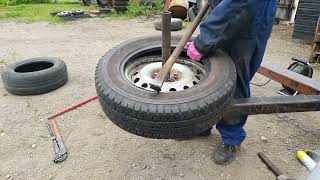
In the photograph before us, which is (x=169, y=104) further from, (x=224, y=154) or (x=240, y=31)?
(x=224, y=154)

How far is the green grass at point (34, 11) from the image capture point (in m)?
9.79

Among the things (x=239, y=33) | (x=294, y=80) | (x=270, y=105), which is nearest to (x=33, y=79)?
(x=239, y=33)

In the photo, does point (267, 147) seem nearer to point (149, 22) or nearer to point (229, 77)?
point (229, 77)

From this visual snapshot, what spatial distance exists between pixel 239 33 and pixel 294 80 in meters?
1.11

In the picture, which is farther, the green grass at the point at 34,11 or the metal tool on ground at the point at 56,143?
the green grass at the point at 34,11

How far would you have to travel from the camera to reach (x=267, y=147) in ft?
10.1

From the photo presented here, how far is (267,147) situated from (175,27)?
510 centimetres

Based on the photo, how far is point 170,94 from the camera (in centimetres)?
202

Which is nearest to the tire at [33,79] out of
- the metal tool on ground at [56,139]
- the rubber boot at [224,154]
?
the metal tool on ground at [56,139]

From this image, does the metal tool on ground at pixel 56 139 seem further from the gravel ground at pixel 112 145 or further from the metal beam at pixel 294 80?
the metal beam at pixel 294 80

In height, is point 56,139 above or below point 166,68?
below

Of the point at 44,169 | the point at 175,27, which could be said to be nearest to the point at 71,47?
the point at 175,27

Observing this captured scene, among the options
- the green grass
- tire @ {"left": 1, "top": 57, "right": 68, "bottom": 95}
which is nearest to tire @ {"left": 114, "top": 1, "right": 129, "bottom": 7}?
the green grass

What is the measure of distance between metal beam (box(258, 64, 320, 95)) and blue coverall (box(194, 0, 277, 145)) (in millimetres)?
694
